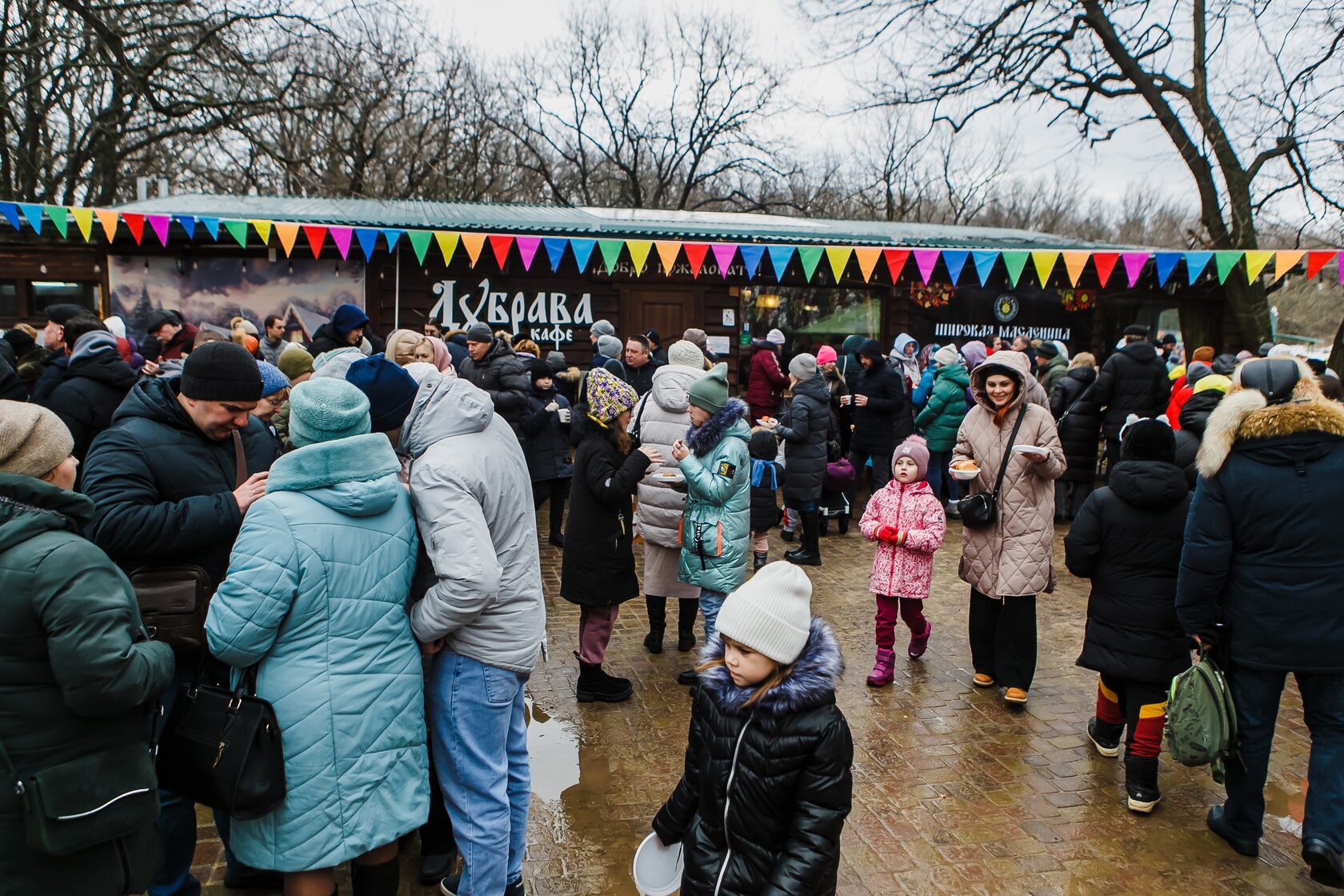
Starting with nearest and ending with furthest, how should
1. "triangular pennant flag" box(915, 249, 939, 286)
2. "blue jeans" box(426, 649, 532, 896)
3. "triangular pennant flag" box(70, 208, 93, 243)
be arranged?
"blue jeans" box(426, 649, 532, 896) → "triangular pennant flag" box(70, 208, 93, 243) → "triangular pennant flag" box(915, 249, 939, 286)

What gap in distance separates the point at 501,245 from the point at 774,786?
9720 millimetres

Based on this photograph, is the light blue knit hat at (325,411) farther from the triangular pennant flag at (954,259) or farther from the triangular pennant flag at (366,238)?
the triangular pennant flag at (954,259)

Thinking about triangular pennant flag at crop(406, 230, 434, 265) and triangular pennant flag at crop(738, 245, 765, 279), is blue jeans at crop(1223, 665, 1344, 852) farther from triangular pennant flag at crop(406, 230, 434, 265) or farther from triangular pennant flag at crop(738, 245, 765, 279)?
triangular pennant flag at crop(406, 230, 434, 265)

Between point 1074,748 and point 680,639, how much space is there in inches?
93.0

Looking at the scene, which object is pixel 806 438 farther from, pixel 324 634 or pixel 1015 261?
pixel 324 634

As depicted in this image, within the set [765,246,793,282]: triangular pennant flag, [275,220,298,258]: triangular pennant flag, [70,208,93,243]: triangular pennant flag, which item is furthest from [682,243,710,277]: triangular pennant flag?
[70,208,93,243]: triangular pennant flag

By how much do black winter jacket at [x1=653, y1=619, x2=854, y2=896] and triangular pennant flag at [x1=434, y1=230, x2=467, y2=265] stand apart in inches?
372

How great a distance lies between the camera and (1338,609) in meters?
3.31

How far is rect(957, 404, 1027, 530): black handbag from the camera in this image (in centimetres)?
489

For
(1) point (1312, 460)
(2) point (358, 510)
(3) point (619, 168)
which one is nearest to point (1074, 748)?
(1) point (1312, 460)

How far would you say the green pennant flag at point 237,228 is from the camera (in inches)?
403

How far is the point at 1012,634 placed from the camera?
4.97 m

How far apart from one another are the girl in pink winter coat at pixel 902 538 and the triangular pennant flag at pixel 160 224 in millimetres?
9216

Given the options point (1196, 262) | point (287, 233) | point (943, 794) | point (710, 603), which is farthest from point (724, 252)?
point (943, 794)
